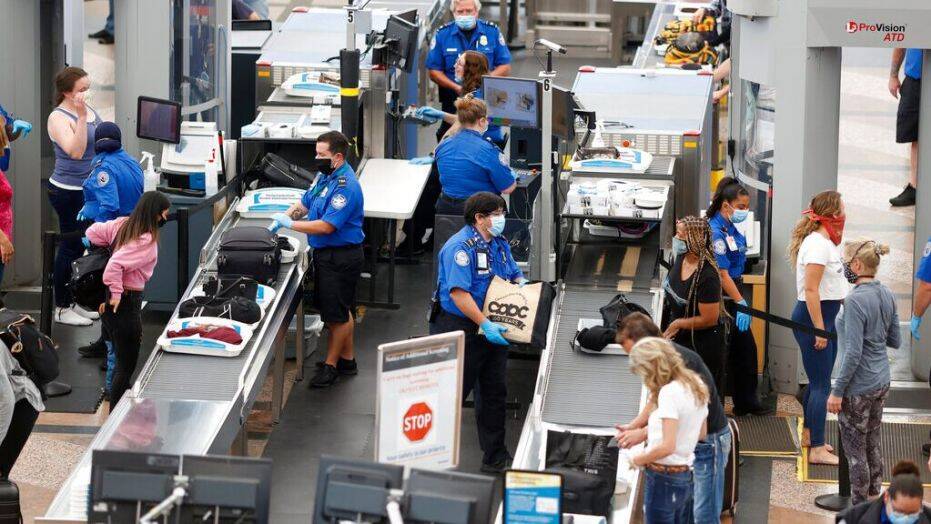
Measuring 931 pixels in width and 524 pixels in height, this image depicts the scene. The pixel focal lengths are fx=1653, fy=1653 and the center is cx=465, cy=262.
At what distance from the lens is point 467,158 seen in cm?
1080

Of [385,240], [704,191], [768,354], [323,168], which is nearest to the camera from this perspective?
[323,168]

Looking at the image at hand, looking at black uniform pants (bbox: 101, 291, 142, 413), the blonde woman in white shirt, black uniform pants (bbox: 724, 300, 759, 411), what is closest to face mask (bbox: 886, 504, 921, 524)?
the blonde woman in white shirt

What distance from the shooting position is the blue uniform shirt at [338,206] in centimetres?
1049

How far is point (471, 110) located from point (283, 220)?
140cm

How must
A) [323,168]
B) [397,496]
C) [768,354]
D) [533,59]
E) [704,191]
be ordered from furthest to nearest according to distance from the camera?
[533,59]
[704,191]
[768,354]
[323,168]
[397,496]

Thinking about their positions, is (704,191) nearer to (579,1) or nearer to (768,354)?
(768,354)

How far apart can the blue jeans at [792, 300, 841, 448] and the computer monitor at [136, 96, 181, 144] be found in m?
4.81

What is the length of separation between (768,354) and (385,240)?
373cm

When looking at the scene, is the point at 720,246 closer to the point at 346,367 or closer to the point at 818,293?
the point at 818,293

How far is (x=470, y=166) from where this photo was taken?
10.8 meters

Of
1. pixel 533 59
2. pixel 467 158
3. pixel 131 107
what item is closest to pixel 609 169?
pixel 467 158

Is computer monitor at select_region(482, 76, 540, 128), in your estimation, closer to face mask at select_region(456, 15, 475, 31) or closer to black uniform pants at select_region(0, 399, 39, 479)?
face mask at select_region(456, 15, 475, 31)

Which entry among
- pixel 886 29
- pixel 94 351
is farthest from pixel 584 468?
pixel 94 351

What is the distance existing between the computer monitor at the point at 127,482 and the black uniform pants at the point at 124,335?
325 cm
